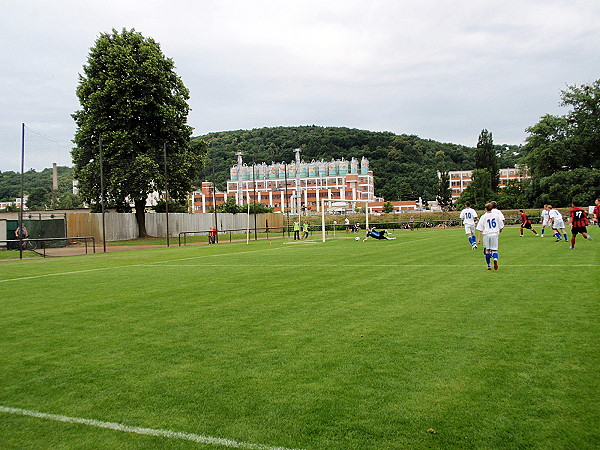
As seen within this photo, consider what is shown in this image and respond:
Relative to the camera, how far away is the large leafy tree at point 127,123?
122 feet

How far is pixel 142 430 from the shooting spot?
Answer: 354 centimetres

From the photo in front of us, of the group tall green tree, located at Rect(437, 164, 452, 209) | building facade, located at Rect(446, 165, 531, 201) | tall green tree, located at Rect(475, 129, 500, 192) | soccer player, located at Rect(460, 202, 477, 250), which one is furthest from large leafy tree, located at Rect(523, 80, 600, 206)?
building facade, located at Rect(446, 165, 531, 201)

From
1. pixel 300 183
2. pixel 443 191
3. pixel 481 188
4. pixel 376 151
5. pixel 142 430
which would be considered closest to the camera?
pixel 142 430

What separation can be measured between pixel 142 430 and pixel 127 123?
3844 cm

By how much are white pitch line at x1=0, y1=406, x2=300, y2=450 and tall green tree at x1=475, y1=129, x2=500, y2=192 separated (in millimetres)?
82597

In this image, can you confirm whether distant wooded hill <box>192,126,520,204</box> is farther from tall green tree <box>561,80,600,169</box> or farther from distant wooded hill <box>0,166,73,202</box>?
distant wooded hill <box>0,166,73,202</box>

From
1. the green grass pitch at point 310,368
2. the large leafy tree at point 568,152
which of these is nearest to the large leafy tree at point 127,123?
the green grass pitch at point 310,368

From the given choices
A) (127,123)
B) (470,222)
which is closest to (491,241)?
(470,222)

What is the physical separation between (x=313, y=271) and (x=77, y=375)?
909cm

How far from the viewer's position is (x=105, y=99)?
38.1m

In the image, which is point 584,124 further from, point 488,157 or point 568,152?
point 488,157

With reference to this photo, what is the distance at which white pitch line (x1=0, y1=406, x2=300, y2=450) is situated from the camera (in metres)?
3.27

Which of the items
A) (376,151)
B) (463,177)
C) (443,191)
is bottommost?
(443,191)

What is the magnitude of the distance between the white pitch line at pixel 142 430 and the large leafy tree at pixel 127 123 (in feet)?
113
